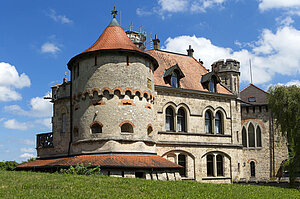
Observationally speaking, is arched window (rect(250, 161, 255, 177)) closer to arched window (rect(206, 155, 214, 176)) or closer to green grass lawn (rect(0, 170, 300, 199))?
arched window (rect(206, 155, 214, 176))

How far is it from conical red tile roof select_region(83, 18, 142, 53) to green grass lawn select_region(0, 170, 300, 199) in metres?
9.00

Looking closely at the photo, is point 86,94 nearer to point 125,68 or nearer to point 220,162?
point 125,68

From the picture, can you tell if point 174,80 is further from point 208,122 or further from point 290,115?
point 290,115

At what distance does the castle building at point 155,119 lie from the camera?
Result: 2098 centimetres

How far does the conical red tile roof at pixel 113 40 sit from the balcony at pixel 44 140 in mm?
8073

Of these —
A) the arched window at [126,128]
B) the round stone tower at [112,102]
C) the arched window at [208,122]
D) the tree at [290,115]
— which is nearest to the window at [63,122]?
the round stone tower at [112,102]

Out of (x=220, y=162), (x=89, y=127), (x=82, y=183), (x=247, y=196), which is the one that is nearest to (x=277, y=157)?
(x=220, y=162)

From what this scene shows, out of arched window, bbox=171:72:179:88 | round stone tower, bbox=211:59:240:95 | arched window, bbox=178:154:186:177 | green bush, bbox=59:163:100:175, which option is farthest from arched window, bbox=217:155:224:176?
green bush, bbox=59:163:100:175

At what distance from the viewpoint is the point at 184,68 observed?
30172 mm

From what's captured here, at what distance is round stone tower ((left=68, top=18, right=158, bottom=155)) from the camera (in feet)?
68.8

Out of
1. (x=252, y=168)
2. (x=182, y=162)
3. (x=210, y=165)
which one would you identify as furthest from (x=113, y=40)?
(x=252, y=168)

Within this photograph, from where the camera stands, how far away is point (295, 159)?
2423 centimetres

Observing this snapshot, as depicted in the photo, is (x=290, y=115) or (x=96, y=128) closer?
(x=96, y=128)

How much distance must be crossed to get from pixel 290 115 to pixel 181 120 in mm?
8018
